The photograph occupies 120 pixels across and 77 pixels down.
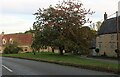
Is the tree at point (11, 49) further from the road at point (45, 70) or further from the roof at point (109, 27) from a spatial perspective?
the road at point (45, 70)

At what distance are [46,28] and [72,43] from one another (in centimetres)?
587

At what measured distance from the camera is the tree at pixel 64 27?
59.4m

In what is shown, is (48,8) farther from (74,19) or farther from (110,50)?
(110,50)

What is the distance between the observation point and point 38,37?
207 feet

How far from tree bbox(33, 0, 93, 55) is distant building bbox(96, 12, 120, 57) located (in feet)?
62.9

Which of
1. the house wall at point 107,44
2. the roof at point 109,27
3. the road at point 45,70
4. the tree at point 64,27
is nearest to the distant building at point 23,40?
the house wall at point 107,44

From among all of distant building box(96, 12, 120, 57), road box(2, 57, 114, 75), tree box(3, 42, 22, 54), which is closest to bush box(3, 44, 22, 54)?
tree box(3, 42, 22, 54)

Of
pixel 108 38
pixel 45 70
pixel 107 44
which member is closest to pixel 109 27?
pixel 108 38

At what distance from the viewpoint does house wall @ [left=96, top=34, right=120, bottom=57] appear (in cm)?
7894

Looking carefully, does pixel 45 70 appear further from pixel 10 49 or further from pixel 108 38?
pixel 10 49

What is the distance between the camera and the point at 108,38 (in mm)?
82062

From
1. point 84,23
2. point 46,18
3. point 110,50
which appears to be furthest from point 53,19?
point 110,50

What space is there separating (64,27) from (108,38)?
82.9 ft

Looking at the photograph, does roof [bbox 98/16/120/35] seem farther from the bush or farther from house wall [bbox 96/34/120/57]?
the bush
